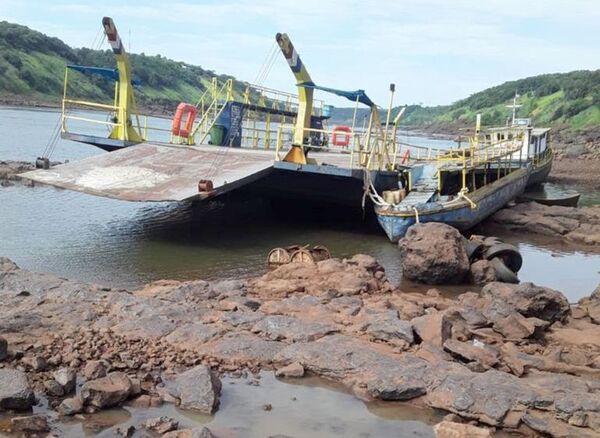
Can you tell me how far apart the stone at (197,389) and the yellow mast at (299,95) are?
10.8 metres

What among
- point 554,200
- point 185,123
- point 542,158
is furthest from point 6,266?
point 542,158

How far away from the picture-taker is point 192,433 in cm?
542

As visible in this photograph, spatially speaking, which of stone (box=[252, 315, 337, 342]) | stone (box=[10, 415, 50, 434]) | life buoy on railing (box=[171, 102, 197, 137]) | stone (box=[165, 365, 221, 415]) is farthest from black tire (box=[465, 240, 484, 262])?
life buoy on railing (box=[171, 102, 197, 137])

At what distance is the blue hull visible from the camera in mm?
16188

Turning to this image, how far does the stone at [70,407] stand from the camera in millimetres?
5879

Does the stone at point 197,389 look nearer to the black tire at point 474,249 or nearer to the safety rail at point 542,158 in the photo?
the black tire at point 474,249

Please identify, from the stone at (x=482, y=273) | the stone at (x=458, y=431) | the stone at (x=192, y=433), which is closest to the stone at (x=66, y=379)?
the stone at (x=192, y=433)

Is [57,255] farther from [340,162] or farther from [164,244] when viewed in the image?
[340,162]

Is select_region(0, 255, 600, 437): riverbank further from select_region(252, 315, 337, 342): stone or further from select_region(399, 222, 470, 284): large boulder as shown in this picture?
select_region(399, 222, 470, 284): large boulder

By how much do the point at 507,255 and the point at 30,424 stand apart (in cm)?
1065

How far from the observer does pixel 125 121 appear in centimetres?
2031

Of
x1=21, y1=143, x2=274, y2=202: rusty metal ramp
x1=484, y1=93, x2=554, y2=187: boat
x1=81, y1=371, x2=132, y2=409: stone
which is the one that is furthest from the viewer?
x1=484, y1=93, x2=554, y2=187: boat

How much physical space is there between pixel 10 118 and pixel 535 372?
6059 centimetres

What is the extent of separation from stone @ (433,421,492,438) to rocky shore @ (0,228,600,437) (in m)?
0.01
